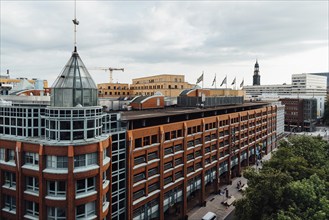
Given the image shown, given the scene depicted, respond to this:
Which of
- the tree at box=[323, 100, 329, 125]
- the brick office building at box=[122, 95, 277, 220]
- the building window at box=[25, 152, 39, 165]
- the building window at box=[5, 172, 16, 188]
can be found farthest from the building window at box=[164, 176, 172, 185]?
the tree at box=[323, 100, 329, 125]

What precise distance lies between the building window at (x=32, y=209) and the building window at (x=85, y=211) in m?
5.39

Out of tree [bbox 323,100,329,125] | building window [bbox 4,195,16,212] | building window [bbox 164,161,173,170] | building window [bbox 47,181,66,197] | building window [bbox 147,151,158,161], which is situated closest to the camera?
building window [bbox 47,181,66,197]

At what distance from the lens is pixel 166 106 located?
2638 inches

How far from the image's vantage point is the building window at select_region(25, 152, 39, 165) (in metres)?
30.1

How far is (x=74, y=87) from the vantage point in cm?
3042

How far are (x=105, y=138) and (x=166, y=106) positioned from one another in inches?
1429

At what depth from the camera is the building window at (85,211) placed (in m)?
29.4

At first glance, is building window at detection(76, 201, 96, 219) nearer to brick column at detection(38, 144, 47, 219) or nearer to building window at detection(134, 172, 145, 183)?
brick column at detection(38, 144, 47, 219)

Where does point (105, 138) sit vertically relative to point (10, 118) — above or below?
below

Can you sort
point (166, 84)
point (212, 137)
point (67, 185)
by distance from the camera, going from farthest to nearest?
point (166, 84) < point (212, 137) < point (67, 185)

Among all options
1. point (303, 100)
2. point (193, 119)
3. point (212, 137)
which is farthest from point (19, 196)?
point (303, 100)

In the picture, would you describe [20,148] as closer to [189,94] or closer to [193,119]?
[193,119]

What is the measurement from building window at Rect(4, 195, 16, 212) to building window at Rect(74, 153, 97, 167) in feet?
35.4

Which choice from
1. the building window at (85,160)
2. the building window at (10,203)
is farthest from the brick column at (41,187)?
the building window at (10,203)
